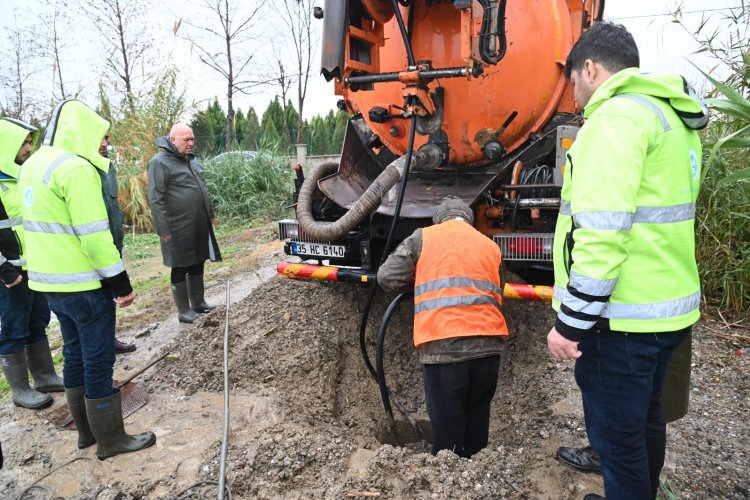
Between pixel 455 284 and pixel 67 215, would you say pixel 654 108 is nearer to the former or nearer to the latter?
pixel 455 284

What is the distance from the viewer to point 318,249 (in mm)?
4281

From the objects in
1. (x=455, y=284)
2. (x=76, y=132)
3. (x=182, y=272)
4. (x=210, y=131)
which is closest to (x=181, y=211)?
(x=182, y=272)

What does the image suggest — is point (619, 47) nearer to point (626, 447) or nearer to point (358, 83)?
point (626, 447)

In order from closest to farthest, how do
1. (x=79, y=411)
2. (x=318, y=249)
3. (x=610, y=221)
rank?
(x=610, y=221), (x=79, y=411), (x=318, y=249)

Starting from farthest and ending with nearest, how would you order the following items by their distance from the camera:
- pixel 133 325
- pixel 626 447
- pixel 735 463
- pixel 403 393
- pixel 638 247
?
1. pixel 133 325
2. pixel 403 393
3. pixel 735 463
4. pixel 626 447
5. pixel 638 247

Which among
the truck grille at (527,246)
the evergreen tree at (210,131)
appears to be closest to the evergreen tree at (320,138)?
the evergreen tree at (210,131)

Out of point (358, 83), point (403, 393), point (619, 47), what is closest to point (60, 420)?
point (403, 393)

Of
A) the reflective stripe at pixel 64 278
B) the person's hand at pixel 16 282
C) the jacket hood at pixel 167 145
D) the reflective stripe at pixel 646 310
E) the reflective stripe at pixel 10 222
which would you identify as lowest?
the person's hand at pixel 16 282

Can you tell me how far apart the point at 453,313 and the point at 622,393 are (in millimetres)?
898

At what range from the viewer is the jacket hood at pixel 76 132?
2.86m

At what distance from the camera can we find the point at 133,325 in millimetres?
5414

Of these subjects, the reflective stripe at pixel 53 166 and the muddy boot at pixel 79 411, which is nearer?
the reflective stripe at pixel 53 166

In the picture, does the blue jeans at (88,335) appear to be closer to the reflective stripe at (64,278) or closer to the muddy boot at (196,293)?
the reflective stripe at (64,278)

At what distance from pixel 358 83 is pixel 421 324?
6.60ft
